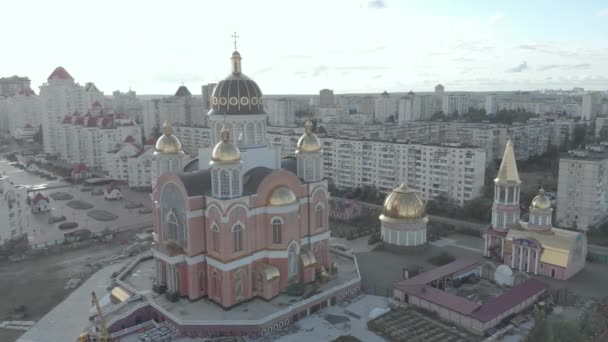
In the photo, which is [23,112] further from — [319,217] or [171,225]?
[319,217]

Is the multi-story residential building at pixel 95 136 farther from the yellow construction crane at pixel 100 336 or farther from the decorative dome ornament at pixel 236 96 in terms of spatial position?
the yellow construction crane at pixel 100 336

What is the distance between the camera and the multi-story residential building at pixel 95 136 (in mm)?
64625

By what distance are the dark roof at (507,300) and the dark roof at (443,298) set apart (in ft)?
1.19

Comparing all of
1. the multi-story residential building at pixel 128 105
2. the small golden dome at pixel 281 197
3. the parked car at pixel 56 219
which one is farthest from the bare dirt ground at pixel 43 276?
the multi-story residential building at pixel 128 105

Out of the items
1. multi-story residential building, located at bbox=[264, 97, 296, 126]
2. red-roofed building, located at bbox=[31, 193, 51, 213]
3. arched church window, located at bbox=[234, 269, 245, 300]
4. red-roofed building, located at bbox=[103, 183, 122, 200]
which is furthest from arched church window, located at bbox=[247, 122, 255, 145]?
multi-story residential building, located at bbox=[264, 97, 296, 126]

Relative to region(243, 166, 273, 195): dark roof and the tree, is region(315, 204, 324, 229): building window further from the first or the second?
the tree

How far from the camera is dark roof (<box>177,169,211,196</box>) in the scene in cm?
2172

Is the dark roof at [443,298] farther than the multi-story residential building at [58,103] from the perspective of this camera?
No

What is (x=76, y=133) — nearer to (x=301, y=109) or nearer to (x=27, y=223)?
(x=27, y=223)

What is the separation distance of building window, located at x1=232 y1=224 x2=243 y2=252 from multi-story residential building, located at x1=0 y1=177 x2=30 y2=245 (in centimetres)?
1916

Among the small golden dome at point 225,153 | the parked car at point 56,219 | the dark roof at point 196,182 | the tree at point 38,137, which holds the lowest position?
the parked car at point 56,219

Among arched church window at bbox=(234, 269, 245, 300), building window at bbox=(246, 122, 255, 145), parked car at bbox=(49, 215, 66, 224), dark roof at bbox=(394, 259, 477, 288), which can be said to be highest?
building window at bbox=(246, 122, 255, 145)

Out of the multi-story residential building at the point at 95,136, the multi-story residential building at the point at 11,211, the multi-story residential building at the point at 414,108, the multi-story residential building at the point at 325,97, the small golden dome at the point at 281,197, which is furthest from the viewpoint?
the multi-story residential building at the point at 325,97

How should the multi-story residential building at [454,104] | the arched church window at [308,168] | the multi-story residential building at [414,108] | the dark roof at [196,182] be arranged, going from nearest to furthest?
the dark roof at [196,182], the arched church window at [308,168], the multi-story residential building at [414,108], the multi-story residential building at [454,104]
